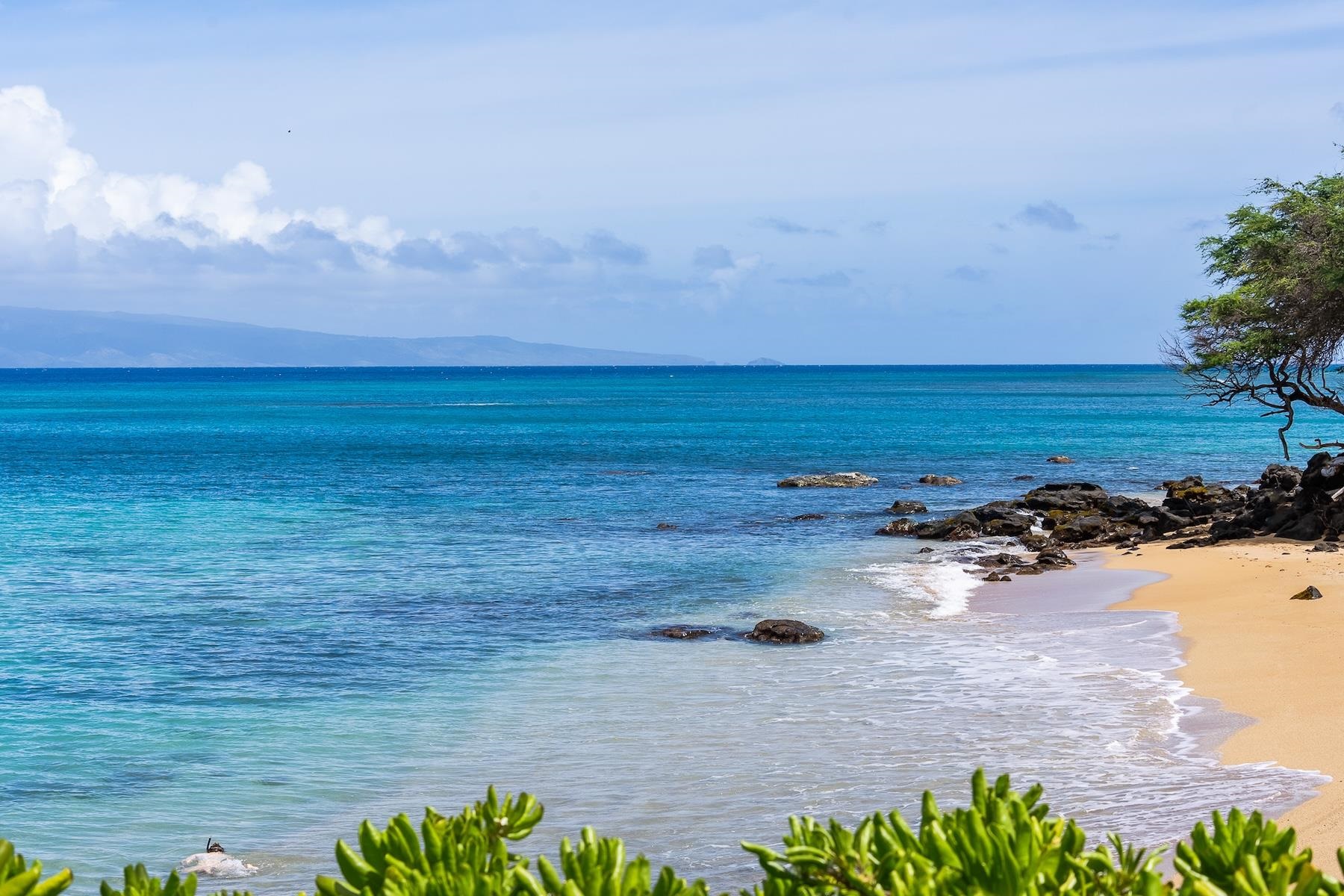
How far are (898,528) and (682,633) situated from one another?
647 inches

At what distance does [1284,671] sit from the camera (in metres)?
16.8

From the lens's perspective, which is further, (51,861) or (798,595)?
(798,595)

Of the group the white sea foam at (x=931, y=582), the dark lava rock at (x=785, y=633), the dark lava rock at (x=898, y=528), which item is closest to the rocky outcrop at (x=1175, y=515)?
the dark lava rock at (x=898, y=528)

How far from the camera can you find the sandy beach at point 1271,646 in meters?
13.1

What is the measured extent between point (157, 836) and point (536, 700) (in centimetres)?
599

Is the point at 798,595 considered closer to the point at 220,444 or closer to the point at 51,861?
the point at 51,861

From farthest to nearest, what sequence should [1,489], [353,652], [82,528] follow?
[1,489], [82,528], [353,652]

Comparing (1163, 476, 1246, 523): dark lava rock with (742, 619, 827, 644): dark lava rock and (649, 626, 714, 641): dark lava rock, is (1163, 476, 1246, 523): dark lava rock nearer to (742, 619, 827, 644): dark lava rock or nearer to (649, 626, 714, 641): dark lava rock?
(742, 619, 827, 644): dark lava rock

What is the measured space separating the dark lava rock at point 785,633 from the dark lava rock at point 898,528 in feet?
51.2

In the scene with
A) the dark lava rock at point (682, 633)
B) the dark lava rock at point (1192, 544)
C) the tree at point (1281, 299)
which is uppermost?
the tree at point (1281, 299)

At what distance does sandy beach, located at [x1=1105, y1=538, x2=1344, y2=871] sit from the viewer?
42.8 ft

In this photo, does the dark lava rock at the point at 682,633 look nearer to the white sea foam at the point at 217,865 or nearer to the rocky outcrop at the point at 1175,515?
the white sea foam at the point at 217,865

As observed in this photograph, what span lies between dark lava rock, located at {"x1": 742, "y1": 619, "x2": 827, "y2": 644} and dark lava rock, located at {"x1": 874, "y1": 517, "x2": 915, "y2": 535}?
51.2 ft

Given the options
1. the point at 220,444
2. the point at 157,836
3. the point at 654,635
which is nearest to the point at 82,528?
the point at 654,635
